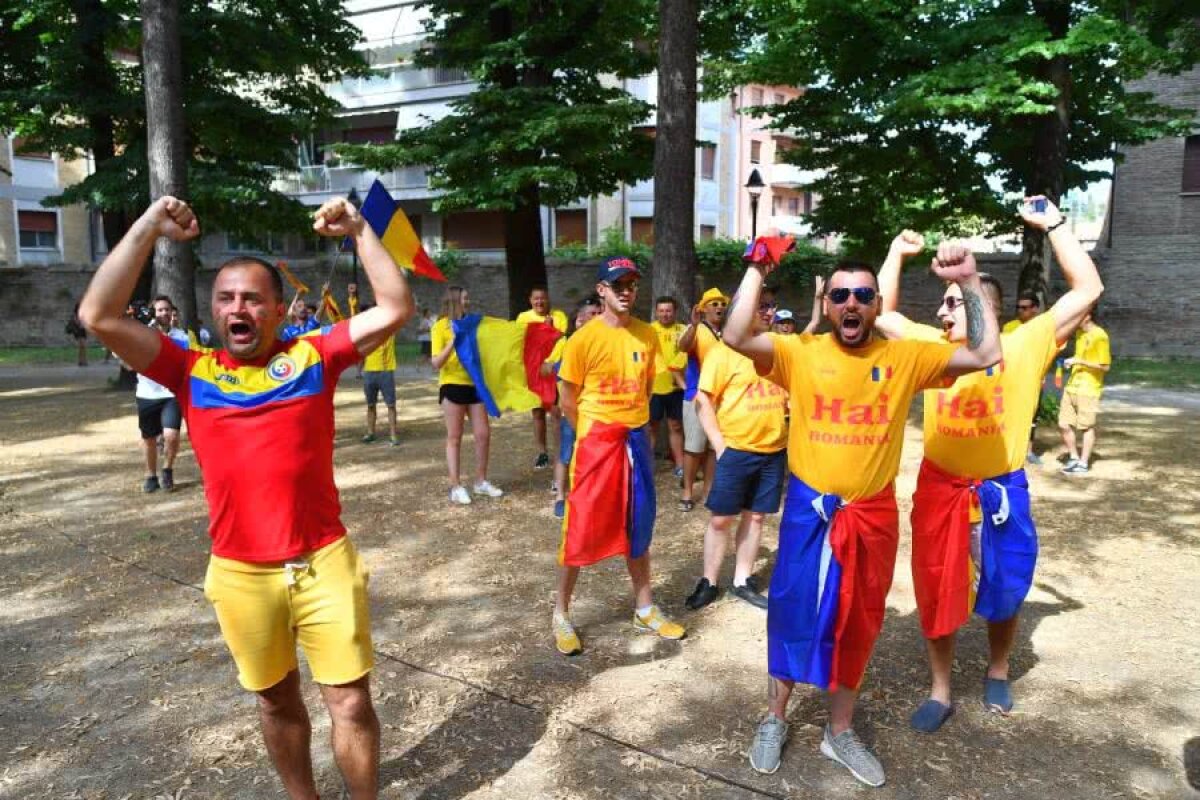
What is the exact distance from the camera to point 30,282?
28.3 meters

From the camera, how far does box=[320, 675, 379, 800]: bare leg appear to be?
9.36 feet

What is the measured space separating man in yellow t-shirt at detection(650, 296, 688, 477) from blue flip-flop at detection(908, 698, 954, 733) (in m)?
4.30

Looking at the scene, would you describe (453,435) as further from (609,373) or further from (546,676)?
(546,676)

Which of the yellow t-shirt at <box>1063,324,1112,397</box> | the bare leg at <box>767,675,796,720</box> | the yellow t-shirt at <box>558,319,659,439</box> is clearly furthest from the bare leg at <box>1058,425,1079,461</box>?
the bare leg at <box>767,675,796,720</box>

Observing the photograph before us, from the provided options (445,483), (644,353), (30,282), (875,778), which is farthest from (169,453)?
(30,282)

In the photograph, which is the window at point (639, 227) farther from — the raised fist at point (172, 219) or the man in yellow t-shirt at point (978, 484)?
the raised fist at point (172, 219)

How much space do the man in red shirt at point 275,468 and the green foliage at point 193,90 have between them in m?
14.4

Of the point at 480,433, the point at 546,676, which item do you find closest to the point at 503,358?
the point at 480,433

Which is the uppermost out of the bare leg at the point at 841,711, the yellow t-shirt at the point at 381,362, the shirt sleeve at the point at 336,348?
the shirt sleeve at the point at 336,348

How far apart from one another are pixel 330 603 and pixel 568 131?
40.7ft

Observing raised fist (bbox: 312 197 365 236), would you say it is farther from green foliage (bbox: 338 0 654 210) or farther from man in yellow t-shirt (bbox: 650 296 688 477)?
green foliage (bbox: 338 0 654 210)

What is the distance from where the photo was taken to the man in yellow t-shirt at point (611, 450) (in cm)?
467

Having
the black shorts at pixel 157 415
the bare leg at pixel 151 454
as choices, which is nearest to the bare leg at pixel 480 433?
the black shorts at pixel 157 415

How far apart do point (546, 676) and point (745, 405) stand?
6.65ft
